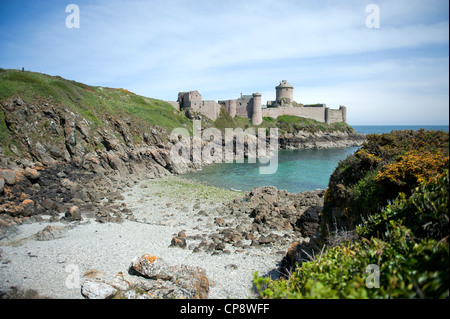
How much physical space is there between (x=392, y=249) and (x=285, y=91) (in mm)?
92159

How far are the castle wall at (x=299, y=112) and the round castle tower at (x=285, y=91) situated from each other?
15.4ft

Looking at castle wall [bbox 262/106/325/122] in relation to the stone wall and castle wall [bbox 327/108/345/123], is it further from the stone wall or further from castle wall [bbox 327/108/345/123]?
the stone wall

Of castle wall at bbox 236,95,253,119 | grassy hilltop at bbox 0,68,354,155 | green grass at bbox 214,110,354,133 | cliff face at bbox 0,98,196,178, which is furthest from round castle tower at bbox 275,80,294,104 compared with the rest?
cliff face at bbox 0,98,196,178

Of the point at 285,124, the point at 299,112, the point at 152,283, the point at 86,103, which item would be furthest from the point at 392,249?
the point at 299,112

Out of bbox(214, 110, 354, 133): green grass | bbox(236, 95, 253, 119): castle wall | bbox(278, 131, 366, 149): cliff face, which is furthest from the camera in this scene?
bbox(236, 95, 253, 119): castle wall

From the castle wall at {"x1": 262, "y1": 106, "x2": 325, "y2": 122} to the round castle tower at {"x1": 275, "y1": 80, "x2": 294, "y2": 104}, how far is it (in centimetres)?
470

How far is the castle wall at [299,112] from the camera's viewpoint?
86.6 metres

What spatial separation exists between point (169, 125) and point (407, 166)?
4880 cm

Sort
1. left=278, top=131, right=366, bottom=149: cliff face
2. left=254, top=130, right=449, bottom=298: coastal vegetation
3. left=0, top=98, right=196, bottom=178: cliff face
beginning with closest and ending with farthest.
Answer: left=254, top=130, right=449, bottom=298: coastal vegetation < left=0, top=98, right=196, bottom=178: cliff face < left=278, top=131, right=366, bottom=149: cliff face

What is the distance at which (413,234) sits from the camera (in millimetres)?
5145

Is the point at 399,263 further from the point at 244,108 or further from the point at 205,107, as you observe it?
the point at 244,108

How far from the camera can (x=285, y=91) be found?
91625mm

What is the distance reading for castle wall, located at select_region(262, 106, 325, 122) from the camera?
86562mm

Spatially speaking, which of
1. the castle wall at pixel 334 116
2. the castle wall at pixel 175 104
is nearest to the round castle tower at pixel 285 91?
the castle wall at pixel 334 116
